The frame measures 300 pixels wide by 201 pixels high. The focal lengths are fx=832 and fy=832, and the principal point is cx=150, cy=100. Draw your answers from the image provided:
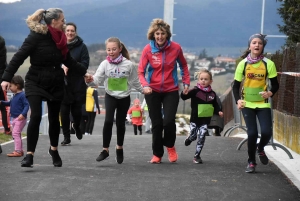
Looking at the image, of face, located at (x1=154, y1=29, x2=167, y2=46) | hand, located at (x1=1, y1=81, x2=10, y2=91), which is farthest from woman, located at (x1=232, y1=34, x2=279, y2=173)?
hand, located at (x1=1, y1=81, x2=10, y2=91)

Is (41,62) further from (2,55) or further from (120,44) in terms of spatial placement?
(2,55)

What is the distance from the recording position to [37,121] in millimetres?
9469

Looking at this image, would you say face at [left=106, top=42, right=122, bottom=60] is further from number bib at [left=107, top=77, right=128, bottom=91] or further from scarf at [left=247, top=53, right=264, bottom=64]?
scarf at [left=247, top=53, right=264, bottom=64]

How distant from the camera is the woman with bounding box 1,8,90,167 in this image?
919 centimetres

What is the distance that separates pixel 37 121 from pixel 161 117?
1.90m

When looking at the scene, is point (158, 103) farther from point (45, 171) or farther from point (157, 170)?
point (45, 171)

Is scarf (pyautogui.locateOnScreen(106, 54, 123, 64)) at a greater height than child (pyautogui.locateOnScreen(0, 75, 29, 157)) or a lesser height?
greater

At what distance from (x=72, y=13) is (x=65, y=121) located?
161 meters

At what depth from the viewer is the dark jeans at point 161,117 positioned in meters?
10.6

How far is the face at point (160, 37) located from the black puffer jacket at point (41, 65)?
1454 mm

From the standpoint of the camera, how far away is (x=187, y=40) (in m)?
161

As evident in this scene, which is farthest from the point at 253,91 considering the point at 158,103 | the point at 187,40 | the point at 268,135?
the point at 187,40

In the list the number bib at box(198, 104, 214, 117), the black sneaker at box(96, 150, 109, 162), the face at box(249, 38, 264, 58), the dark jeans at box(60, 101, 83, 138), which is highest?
the face at box(249, 38, 264, 58)

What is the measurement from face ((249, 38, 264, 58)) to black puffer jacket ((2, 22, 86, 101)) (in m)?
2.22
